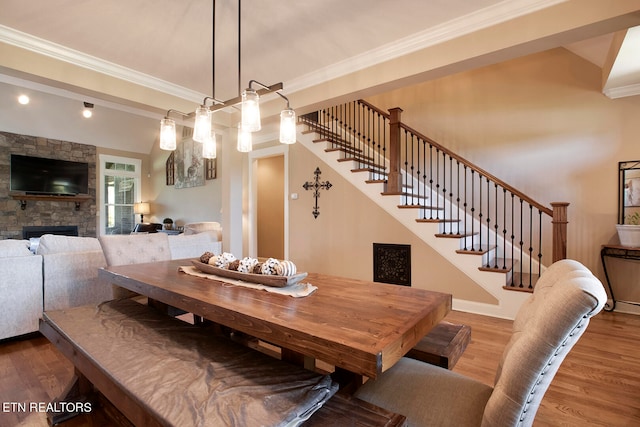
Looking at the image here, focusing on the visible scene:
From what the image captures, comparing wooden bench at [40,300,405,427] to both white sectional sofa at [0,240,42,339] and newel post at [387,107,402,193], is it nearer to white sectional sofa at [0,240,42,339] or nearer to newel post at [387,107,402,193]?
white sectional sofa at [0,240,42,339]

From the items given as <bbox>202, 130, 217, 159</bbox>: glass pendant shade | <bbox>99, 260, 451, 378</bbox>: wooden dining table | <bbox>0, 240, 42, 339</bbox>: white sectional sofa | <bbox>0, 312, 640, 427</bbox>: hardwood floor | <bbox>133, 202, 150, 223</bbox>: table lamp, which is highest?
<bbox>202, 130, 217, 159</bbox>: glass pendant shade

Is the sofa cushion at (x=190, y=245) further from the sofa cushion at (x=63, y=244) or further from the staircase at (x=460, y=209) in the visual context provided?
the staircase at (x=460, y=209)

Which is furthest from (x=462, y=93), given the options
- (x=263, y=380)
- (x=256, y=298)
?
(x=263, y=380)

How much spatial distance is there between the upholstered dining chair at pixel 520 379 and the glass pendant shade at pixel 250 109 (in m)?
1.50

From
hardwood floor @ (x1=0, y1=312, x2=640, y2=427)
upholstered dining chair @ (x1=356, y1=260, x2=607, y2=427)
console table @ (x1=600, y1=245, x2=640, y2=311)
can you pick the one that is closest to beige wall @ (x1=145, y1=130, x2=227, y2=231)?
hardwood floor @ (x1=0, y1=312, x2=640, y2=427)

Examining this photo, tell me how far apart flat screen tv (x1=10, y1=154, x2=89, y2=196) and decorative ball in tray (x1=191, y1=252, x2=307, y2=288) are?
7840mm

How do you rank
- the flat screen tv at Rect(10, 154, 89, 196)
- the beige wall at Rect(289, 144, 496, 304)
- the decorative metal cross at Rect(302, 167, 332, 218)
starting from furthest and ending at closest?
the flat screen tv at Rect(10, 154, 89, 196), the decorative metal cross at Rect(302, 167, 332, 218), the beige wall at Rect(289, 144, 496, 304)

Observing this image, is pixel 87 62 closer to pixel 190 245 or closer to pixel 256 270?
pixel 190 245

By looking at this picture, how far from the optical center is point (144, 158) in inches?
376

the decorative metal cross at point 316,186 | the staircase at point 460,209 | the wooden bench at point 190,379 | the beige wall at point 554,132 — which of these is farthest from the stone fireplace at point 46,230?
the beige wall at point 554,132

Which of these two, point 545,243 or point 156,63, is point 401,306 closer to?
point 156,63

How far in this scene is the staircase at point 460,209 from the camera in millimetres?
3285

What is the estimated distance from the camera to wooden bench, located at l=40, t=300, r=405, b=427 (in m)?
0.96

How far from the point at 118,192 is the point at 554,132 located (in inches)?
409
